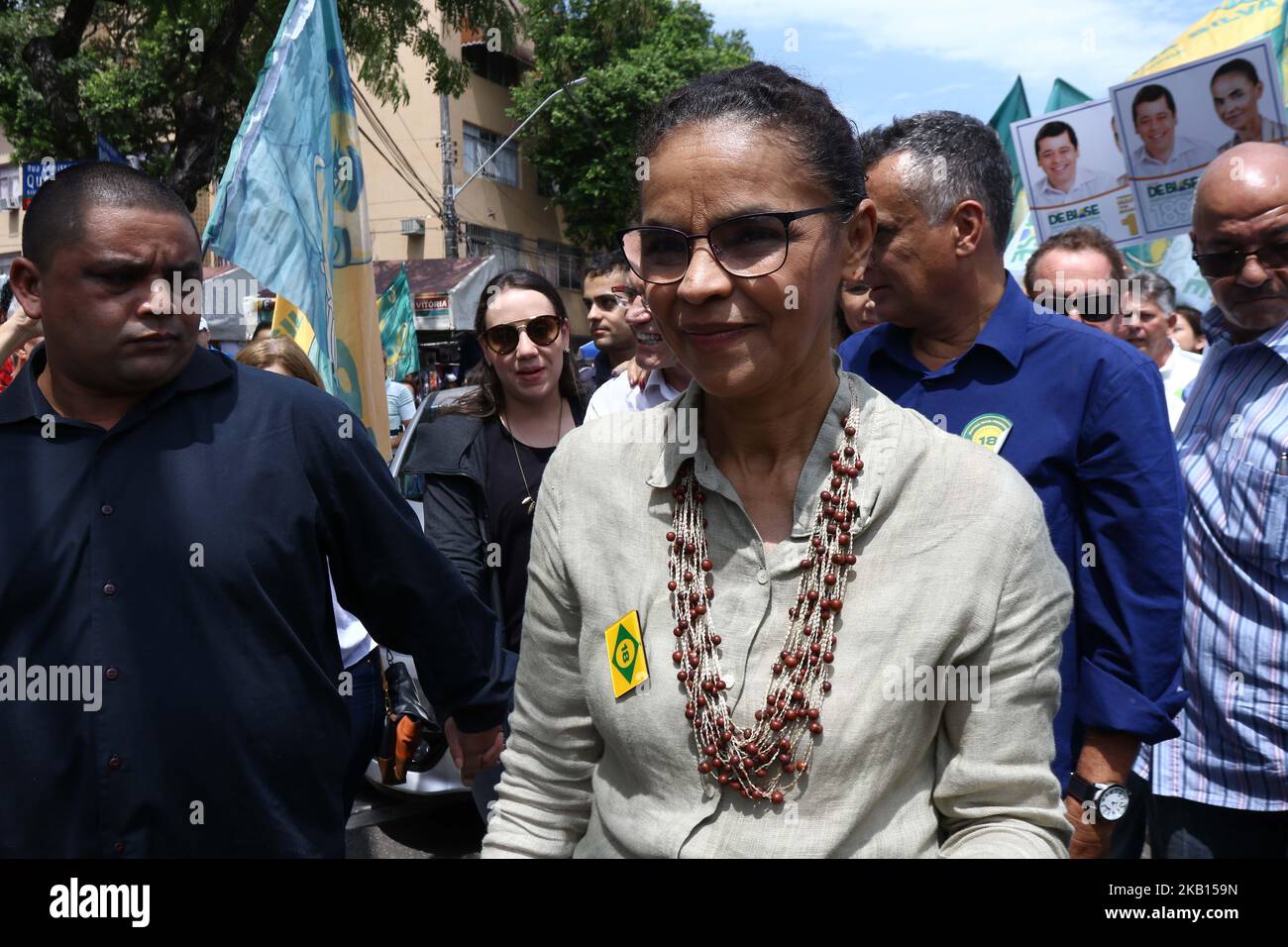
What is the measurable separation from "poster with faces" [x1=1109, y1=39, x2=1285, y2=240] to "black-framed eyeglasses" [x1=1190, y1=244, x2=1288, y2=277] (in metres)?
3.60

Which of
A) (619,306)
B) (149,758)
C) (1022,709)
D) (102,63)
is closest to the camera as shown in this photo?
(1022,709)

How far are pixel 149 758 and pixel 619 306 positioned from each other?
415cm

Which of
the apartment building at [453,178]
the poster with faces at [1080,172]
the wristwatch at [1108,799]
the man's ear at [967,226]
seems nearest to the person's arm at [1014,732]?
the wristwatch at [1108,799]

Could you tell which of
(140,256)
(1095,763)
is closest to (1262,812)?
(1095,763)

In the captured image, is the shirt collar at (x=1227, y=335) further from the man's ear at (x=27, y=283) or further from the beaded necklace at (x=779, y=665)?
the man's ear at (x=27, y=283)

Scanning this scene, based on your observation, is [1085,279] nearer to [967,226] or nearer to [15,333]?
[967,226]

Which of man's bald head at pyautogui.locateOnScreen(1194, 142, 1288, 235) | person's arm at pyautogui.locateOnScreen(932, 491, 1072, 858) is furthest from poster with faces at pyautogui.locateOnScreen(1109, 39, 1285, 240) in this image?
person's arm at pyautogui.locateOnScreen(932, 491, 1072, 858)

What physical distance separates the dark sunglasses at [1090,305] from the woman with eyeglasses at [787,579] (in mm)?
3148

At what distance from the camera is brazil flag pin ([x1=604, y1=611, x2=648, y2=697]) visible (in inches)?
64.2

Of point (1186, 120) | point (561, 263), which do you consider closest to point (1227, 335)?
point (1186, 120)

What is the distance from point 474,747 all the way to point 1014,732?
1.71 metres

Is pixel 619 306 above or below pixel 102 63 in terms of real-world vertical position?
below

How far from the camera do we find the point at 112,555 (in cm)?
240

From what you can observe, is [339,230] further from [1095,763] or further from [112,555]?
Result: [1095,763]
